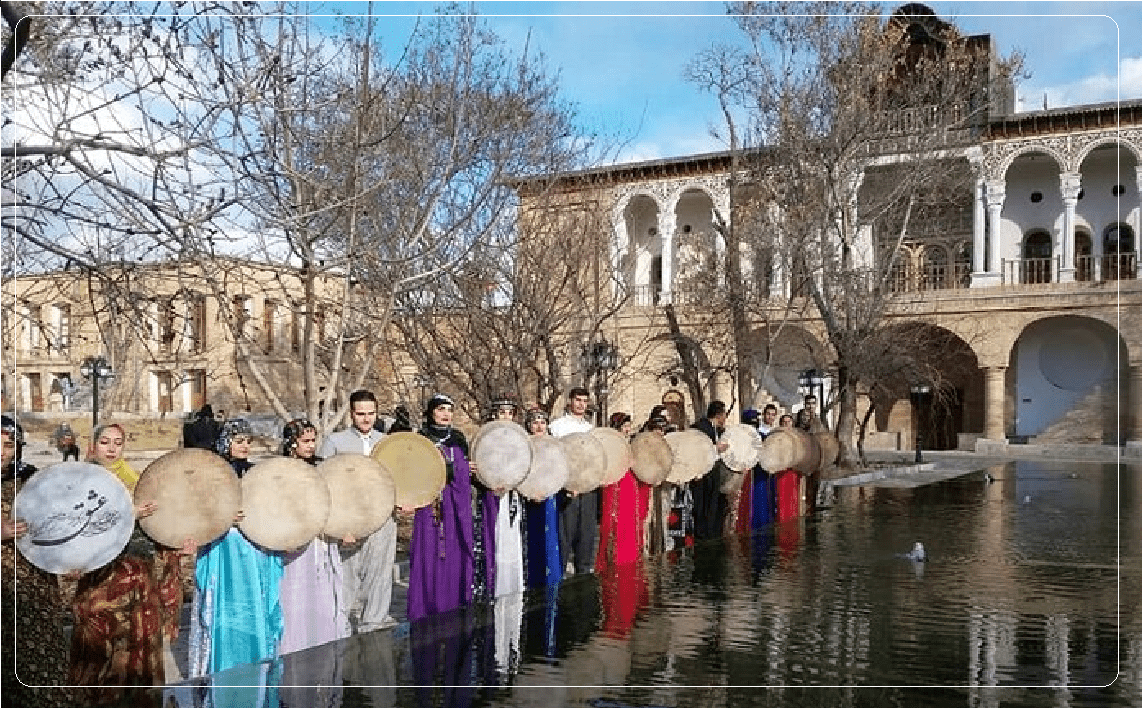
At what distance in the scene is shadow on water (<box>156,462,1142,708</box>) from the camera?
212 inches

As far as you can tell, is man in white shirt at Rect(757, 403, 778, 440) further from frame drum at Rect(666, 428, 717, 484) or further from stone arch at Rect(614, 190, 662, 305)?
stone arch at Rect(614, 190, 662, 305)

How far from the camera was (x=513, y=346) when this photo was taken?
13703mm

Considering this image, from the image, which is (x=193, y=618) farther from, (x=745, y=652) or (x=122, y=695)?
(x=745, y=652)

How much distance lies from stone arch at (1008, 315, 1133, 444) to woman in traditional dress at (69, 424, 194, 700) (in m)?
31.7

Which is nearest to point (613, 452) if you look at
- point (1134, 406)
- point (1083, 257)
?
point (1134, 406)

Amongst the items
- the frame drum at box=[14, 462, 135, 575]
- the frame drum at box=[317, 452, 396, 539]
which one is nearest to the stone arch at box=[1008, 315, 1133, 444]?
the frame drum at box=[317, 452, 396, 539]

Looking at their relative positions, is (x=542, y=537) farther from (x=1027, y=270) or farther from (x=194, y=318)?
(x=1027, y=270)

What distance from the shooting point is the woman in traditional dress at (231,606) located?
18.5 feet

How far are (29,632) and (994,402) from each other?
32474 mm

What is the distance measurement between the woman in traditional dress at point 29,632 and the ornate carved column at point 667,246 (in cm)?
3139

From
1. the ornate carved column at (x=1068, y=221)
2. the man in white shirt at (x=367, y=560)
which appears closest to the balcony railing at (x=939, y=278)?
Result: the ornate carved column at (x=1068, y=221)

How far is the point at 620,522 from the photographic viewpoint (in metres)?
9.24

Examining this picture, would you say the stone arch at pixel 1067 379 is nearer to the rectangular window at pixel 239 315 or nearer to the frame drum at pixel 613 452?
the frame drum at pixel 613 452

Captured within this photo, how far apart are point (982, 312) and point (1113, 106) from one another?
6.79 metres
